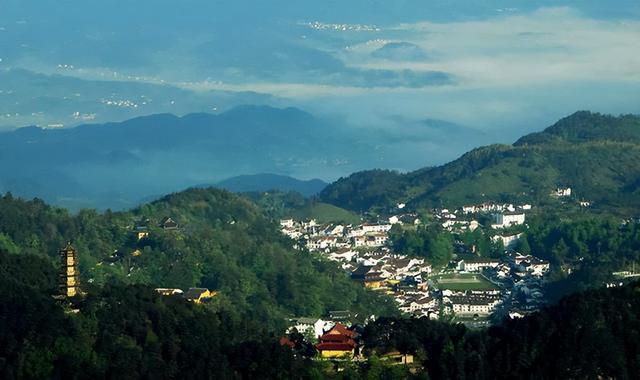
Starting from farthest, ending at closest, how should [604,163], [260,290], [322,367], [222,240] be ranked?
1. [604,163]
2. [222,240]
3. [260,290]
4. [322,367]

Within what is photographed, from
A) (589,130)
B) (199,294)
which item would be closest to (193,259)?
(199,294)

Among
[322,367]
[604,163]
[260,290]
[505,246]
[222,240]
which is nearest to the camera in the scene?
[322,367]

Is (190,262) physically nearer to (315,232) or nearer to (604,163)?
(315,232)

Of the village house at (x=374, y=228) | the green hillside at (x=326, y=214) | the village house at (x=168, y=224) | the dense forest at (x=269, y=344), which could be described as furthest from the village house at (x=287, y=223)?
the dense forest at (x=269, y=344)

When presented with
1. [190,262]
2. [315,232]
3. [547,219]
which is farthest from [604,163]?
[190,262]

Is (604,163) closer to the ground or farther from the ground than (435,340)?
farther from the ground
